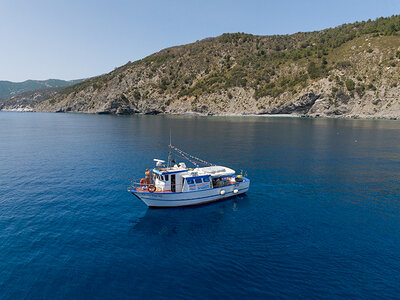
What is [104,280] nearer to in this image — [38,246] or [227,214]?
[38,246]

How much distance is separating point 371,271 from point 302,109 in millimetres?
187537

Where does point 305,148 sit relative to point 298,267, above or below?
above

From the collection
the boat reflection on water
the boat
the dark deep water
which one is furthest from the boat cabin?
the dark deep water

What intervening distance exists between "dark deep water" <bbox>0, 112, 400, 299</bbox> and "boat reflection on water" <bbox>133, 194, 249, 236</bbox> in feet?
0.44

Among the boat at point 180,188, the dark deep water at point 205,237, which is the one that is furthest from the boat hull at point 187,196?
the dark deep water at point 205,237

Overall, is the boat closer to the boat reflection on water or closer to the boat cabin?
the boat cabin

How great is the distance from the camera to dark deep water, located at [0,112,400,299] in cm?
1844

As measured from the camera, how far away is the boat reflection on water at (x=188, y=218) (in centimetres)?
2696

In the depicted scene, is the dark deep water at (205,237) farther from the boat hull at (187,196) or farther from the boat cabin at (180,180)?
the boat cabin at (180,180)

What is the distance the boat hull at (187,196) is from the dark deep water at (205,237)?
106 cm

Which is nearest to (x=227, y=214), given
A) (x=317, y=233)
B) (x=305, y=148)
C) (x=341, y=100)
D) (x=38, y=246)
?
(x=317, y=233)

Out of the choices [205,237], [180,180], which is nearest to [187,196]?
[180,180]

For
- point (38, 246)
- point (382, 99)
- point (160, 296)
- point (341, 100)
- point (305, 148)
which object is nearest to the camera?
point (160, 296)

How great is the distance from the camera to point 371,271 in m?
19.9
